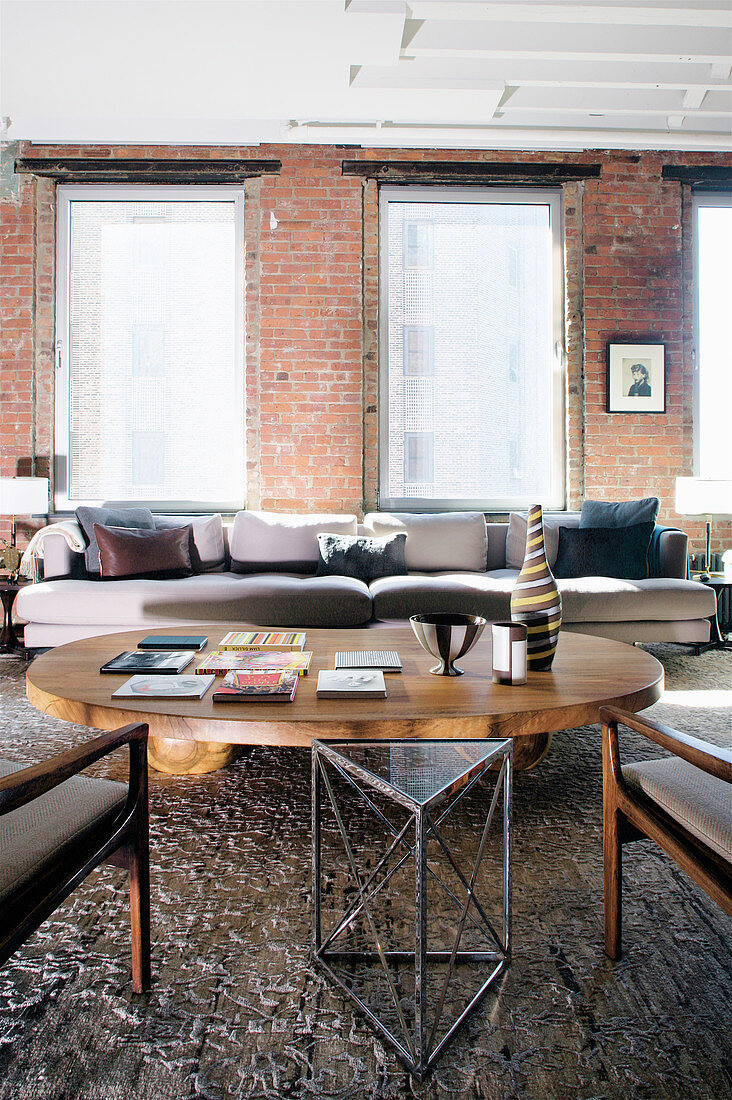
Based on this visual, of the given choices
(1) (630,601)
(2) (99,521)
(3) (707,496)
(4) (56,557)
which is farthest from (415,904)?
(3) (707,496)

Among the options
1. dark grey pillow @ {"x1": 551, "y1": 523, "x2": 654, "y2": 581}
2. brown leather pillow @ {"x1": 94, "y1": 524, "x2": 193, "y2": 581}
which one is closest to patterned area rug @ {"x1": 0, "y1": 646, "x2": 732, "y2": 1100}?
brown leather pillow @ {"x1": 94, "y1": 524, "x2": 193, "y2": 581}

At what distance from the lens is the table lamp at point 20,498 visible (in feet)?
14.6

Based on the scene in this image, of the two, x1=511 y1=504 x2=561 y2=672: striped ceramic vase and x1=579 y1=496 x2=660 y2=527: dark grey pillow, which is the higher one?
x1=579 y1=496 x2=660 y2=527: dark grey pillow

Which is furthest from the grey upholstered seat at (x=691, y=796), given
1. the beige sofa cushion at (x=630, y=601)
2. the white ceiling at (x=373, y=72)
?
the white ceiling at (x=373, y=72)

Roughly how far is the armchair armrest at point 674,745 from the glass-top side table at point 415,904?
0.22 meters

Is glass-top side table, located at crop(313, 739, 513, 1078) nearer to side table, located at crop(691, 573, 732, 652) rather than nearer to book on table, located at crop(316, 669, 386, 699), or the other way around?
book on table, located at crop(316, 669, 386, 699)

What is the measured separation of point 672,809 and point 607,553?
3.18 meters

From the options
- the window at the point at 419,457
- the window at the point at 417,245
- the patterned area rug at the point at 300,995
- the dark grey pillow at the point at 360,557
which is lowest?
the patterned area rug at the point at 300,995

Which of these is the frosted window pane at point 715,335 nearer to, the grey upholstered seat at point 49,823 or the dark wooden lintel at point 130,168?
the dark wooden lintel at point 130,168

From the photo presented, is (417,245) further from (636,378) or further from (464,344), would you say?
(636,378)

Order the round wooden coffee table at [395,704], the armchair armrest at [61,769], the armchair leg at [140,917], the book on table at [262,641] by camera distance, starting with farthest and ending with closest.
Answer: the book on table at [262,641] → the round wooden coffee table at [395,704] → the armchair leg at [140,917] → the armchair armrest at [61,769]

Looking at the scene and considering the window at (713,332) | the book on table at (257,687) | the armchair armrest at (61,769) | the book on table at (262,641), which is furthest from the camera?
the window at (713,332)

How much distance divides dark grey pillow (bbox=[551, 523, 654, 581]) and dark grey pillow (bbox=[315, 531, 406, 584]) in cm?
99

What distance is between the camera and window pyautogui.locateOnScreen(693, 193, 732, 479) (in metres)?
5.31
